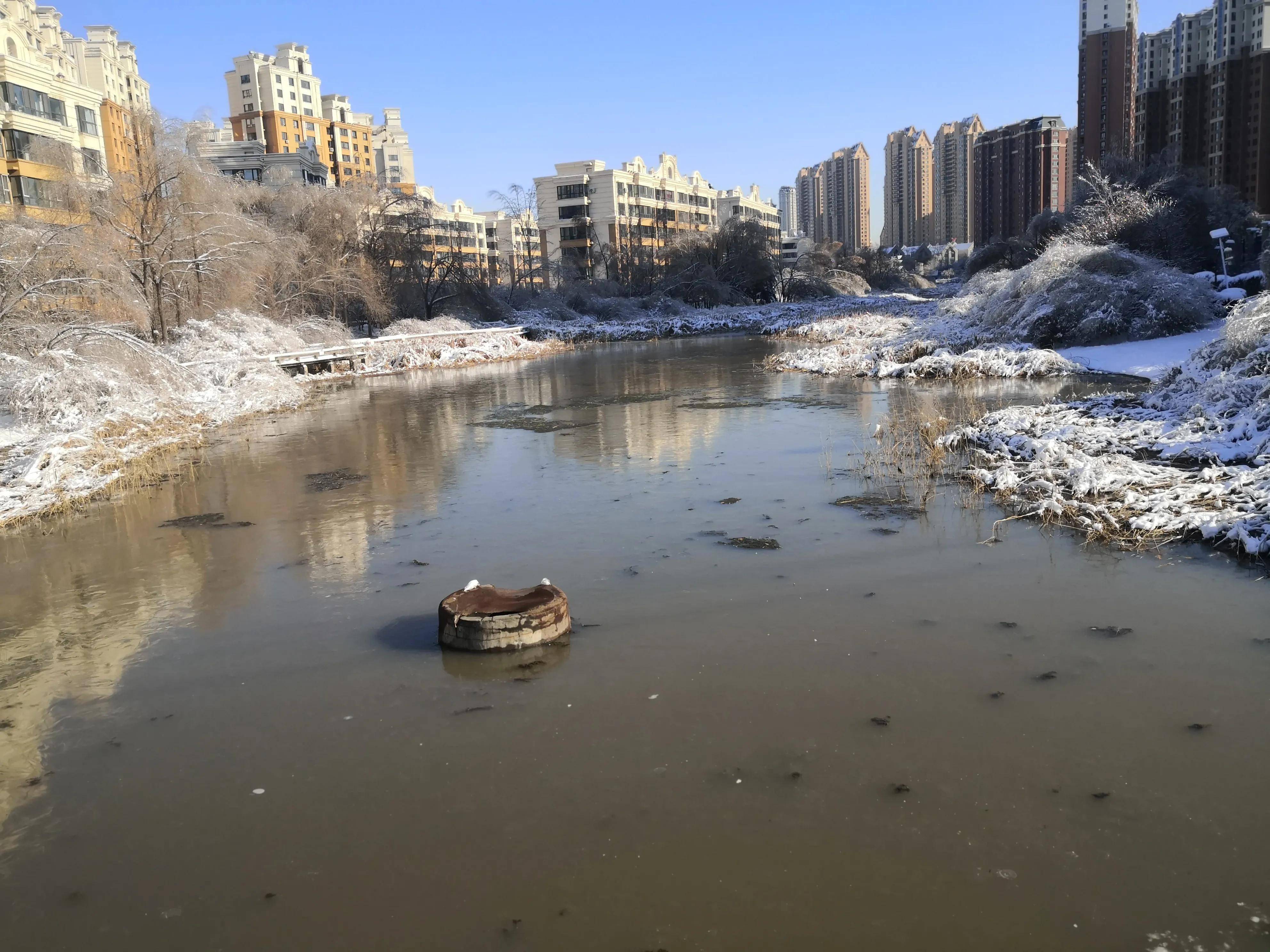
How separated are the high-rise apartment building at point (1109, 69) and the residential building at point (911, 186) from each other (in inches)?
3769

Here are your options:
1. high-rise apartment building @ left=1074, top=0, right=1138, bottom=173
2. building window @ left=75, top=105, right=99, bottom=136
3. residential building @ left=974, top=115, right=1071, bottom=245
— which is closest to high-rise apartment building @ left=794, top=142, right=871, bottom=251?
residential building @ left=974, top=115, right=1071, bottom=245

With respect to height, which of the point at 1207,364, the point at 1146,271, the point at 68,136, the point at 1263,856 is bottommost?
the point at 1263,856

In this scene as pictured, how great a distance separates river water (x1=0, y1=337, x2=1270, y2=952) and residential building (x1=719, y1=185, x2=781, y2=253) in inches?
4251

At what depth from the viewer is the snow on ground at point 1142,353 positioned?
21219 mm

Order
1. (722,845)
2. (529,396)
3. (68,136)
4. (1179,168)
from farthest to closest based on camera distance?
(1179,168)
(68,136)
(529,396)
(722,845)

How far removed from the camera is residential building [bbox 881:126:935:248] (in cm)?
16600

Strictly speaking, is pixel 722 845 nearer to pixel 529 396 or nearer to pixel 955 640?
pixel 955 640

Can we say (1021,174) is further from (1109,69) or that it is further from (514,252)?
(514,252)

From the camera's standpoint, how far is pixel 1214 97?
182ft

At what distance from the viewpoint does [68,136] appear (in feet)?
136

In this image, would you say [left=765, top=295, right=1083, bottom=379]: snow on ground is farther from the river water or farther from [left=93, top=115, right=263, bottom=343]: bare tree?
[left=93, top=115, right=263, bottom=343]: bare tree

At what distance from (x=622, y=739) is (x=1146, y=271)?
2594 cm

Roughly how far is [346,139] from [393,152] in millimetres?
29050

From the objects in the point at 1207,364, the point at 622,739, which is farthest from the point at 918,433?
the point at 622,739
